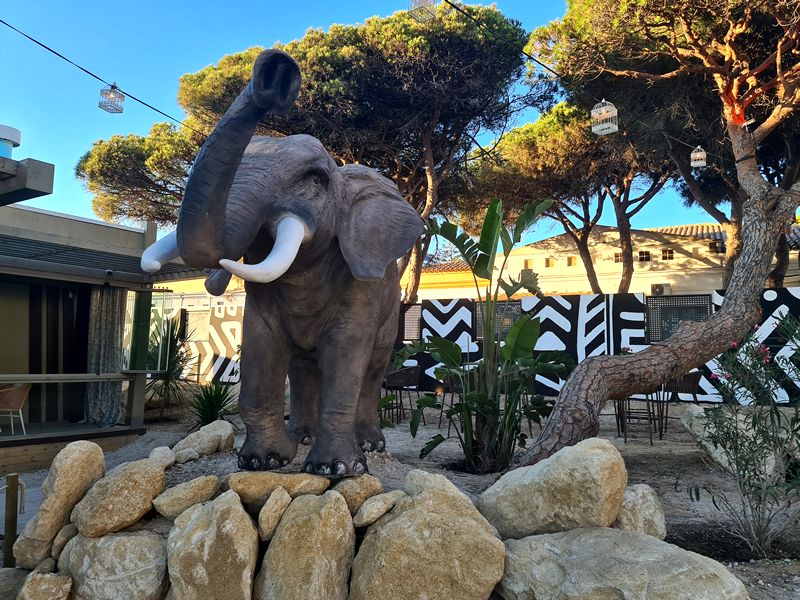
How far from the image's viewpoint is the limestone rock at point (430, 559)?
238 centimetres

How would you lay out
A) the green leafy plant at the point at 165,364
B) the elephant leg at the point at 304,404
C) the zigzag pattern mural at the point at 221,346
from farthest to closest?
the zigzag pattern mural at the point at 221,346, the green leafy plant at the point at 165,364, the elephant leg at the point at 304,404

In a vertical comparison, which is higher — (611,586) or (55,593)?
(611,586)

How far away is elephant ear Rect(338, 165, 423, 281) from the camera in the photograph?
9.16 feet

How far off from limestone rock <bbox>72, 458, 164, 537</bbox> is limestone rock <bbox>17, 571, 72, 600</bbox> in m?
0.21

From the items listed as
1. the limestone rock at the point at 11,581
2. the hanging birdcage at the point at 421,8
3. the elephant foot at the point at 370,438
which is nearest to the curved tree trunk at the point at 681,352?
the elephant foot at the point at 370,438

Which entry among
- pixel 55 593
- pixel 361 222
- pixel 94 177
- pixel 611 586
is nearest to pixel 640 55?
pixel 361 222

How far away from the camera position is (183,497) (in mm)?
2781

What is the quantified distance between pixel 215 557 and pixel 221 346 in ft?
41.1

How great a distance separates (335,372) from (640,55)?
393 inches

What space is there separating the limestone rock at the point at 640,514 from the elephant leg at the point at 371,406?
139 cm

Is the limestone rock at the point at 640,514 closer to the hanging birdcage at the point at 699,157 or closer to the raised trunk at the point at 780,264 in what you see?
the hanging birdcage at the point at 699,157

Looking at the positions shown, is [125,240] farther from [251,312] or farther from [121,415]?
[251,312]

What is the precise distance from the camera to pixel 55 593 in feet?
8.77

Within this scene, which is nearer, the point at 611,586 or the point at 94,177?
the point at 611,586
